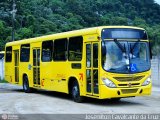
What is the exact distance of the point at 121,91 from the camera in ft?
53.5

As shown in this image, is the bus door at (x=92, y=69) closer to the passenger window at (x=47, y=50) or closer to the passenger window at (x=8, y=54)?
the passenger window at (x=47, y=50)

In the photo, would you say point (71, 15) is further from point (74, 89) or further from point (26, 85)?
point (74, 89)

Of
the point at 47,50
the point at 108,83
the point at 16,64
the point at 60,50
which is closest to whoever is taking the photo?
the point at 108,83

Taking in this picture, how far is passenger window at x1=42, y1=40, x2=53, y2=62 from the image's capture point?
2114cm

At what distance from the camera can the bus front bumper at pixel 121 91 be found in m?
16.1

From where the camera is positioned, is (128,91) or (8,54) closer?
(128,91)

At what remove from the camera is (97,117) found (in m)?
13.3

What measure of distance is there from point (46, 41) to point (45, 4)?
62.0 meters

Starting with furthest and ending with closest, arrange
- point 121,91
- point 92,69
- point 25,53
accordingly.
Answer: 1. point 25,53
2. point 92,69
3. point 121,91

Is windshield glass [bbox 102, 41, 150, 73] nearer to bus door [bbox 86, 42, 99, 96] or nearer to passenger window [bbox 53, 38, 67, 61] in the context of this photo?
bus door [bbox 86, 42, 99, 96]

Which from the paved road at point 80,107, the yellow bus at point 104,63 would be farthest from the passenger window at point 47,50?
the paved road at point 80,107

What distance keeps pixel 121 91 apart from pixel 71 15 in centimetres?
5800

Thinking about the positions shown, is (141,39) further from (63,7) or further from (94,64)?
(63,7)

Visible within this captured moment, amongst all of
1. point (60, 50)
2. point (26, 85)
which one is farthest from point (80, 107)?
point (26, 85)
